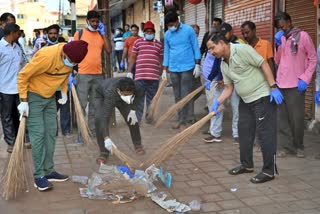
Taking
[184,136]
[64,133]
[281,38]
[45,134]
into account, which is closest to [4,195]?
[45,134]

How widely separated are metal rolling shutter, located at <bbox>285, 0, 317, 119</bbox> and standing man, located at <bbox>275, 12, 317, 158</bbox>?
4.36 feet

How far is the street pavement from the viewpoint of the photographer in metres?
3.56

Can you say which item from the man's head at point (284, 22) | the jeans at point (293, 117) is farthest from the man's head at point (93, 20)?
the jeans at point (293, 117)

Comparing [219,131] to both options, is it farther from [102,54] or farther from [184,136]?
[102,54]

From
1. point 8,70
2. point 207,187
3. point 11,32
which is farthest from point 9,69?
point 207,187

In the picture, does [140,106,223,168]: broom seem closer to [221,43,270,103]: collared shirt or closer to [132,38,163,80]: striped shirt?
[221,43,270,103]: collared shirt

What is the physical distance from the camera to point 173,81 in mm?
6621

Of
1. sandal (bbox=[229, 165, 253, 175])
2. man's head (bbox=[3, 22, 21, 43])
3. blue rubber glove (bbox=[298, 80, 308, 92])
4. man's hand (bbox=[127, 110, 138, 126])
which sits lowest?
sandal (bbox=[229, 165, 253, 175])

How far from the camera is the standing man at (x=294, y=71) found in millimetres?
4691

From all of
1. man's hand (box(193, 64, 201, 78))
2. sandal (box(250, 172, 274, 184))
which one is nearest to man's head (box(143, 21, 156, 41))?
man's hand (box(193, 64, 201, 78))

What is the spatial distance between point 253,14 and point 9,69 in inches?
189

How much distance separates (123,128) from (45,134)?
2790 millimetres

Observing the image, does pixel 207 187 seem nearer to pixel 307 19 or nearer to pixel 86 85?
pixel 86 85

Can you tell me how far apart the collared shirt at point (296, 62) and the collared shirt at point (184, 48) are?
1757 millimetres
